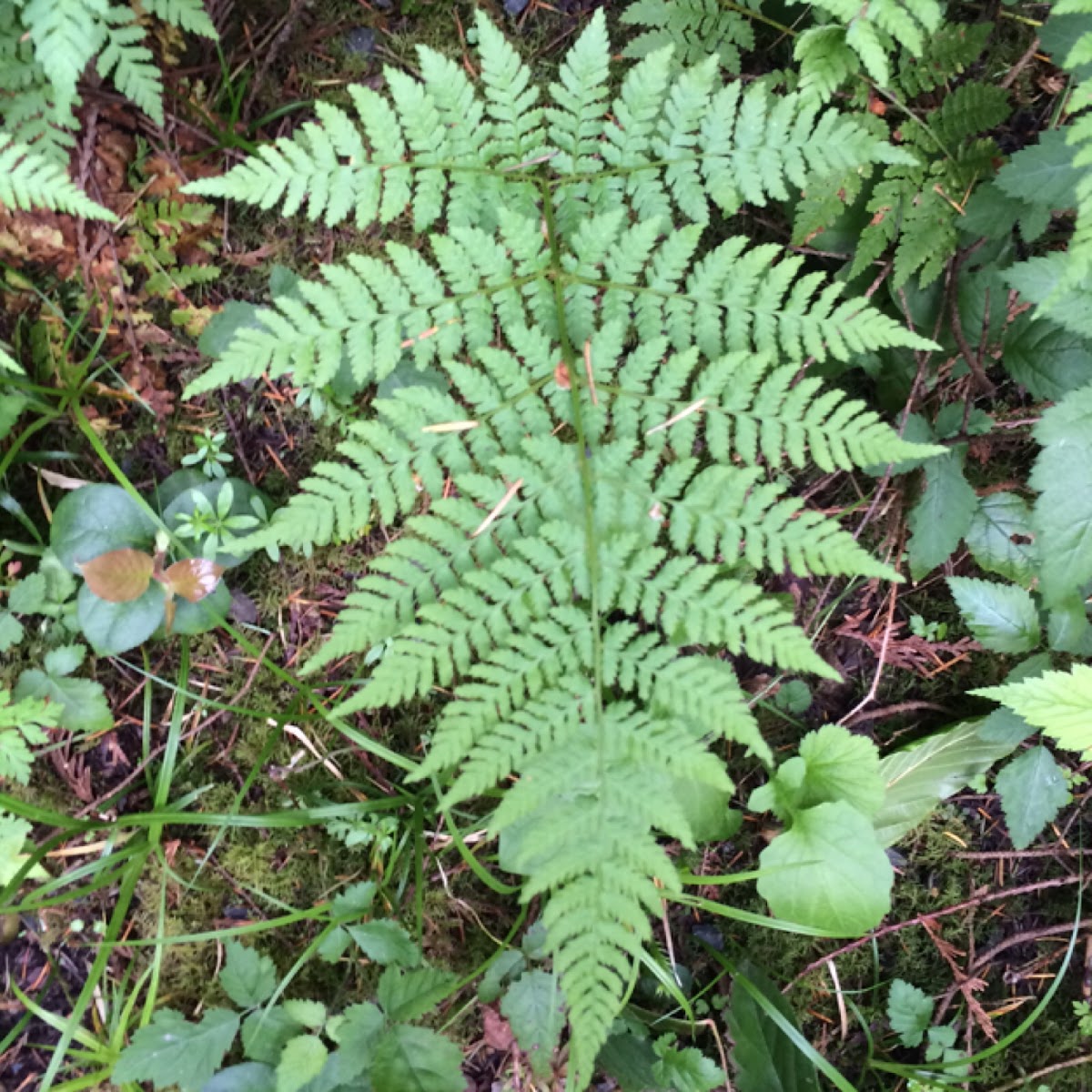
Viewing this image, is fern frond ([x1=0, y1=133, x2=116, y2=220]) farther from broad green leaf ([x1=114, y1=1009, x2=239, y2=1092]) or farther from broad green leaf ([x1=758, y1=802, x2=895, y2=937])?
broad green leaf ([x1=758, y1=802, x2=895, y2=937])

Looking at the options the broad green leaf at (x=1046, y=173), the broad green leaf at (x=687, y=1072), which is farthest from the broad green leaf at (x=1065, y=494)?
the broad green leaf at (x=687, y=1072)

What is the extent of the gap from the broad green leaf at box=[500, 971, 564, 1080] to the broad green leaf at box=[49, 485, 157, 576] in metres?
2.00

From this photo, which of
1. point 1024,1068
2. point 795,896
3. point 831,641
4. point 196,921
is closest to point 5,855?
point 196,921

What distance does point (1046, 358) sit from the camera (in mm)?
2734

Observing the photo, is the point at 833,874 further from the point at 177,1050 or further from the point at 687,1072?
the point at 177,1050

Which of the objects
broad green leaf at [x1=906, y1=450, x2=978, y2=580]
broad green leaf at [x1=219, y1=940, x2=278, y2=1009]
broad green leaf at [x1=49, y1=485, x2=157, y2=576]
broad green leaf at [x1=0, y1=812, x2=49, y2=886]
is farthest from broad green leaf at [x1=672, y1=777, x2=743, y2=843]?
broad green leaf at [x1=0, y1=812, x2=49, y2=886]

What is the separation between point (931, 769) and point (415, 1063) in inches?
79.9

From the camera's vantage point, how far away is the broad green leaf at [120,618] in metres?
2.97

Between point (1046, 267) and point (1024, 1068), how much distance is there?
2.91 meters

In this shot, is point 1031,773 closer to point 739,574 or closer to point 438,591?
point 739,574

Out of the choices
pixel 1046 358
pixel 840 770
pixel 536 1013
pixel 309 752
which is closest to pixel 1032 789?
pixel 840 770

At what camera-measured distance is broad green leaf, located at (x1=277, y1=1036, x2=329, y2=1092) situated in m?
2.78

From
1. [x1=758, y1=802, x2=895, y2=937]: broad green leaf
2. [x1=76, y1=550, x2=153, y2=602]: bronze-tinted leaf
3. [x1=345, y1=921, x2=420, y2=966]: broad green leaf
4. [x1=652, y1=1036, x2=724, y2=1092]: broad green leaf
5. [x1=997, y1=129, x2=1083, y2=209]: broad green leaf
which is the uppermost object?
[x1=997, y1=129, x2=1083, y2=209]: broad green leaf

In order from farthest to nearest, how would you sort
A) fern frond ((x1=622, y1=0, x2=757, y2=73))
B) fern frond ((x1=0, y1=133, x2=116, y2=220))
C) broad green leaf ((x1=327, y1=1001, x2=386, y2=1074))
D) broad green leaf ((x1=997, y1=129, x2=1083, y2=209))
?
broad green leaf ((x1=327, y1=1001, x2=386, y2=1074)) < fern frond ((x1=622, y1=0, x2=757, y2=73)) < broad green leaf ((x1=997, y1=129, x2=1083, y2=209)) < fern frond ((x1=0, y1=133, x2=116, y2=220))
